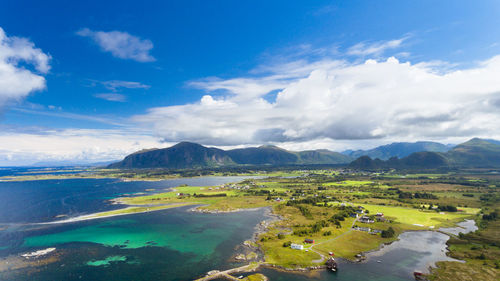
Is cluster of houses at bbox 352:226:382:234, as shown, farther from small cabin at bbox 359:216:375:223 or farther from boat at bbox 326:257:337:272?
boat at bbox 326:257:337:272

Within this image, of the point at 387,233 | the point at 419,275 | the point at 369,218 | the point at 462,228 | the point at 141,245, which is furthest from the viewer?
the point at 369,218

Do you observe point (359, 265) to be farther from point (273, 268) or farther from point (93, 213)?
point (93, 213)

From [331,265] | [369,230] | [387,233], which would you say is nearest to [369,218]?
[369,230]

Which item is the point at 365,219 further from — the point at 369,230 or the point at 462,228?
the point at 462,228

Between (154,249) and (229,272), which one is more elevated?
(229,272)

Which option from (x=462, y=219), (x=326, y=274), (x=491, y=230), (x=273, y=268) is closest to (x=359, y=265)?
(x=326, y=274)

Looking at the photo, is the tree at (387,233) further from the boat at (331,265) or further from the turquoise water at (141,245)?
the turquoise water at (141,245)

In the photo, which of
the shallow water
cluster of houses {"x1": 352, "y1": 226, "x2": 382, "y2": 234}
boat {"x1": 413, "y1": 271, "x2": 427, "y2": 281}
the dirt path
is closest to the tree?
cluster of houses {"x1": 352, "y1": 226, "x2": 382, "y2": 234}

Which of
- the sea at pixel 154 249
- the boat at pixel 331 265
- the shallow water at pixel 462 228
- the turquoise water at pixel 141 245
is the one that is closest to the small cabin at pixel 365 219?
the sea at pixel 154 249
